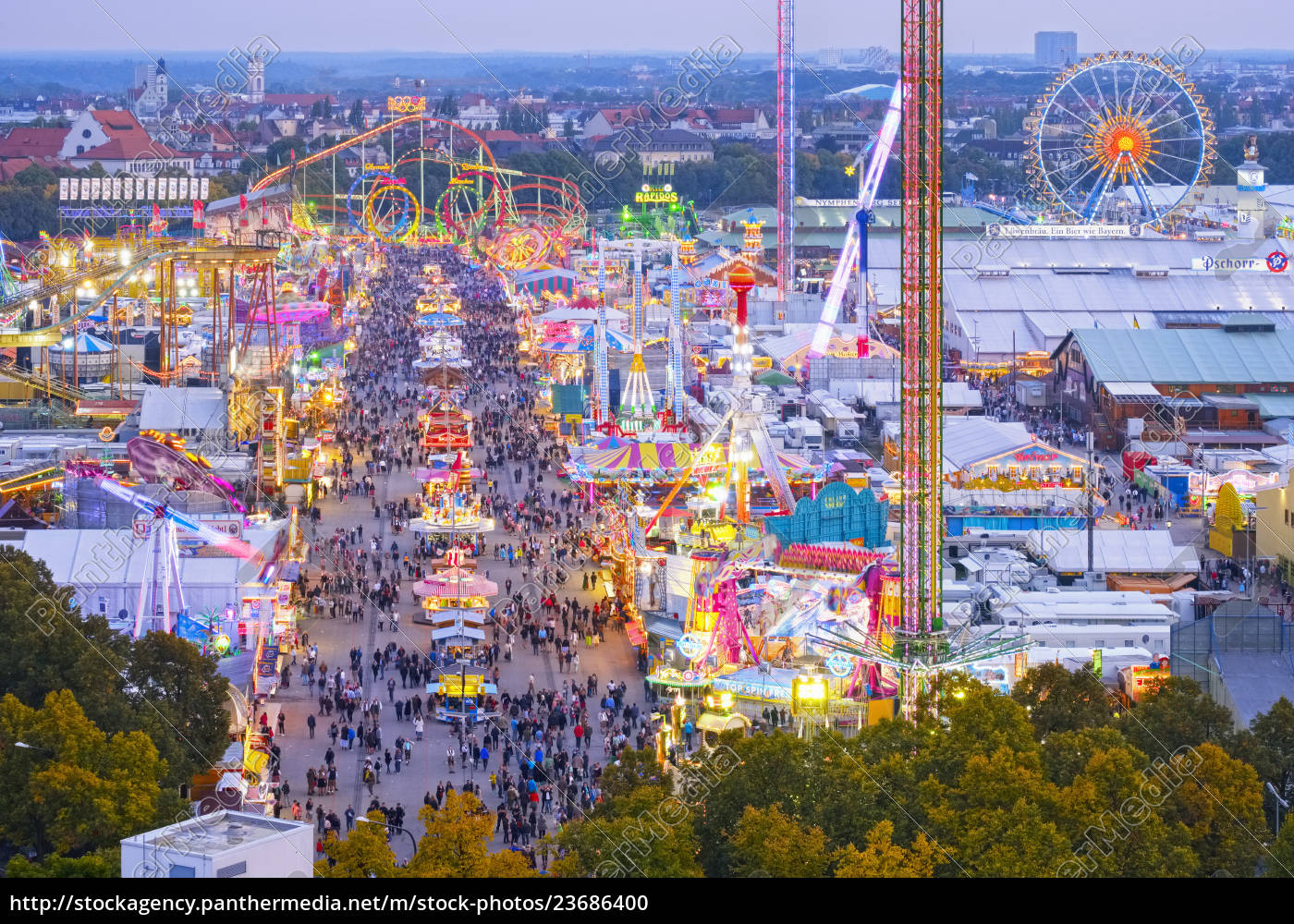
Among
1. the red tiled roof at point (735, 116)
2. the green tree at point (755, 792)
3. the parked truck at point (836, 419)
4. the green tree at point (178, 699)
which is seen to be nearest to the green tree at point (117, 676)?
the green tree at point (178, 699)

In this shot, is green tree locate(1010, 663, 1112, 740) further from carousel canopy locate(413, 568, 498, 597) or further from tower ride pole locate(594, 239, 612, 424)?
tower ride pole locate(594, 239, 612, 424)

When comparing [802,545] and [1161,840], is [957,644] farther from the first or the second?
[1161,840]

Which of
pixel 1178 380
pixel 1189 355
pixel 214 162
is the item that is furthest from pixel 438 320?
pixel 214 162

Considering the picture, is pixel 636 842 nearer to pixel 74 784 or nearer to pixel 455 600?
pixel 74 784

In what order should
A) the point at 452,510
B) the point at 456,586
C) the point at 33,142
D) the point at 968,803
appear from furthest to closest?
the point at 33,142
the point at 452,510
the point at 456,586
the point at 968,803

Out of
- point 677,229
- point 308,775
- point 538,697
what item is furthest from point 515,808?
point 677,229
